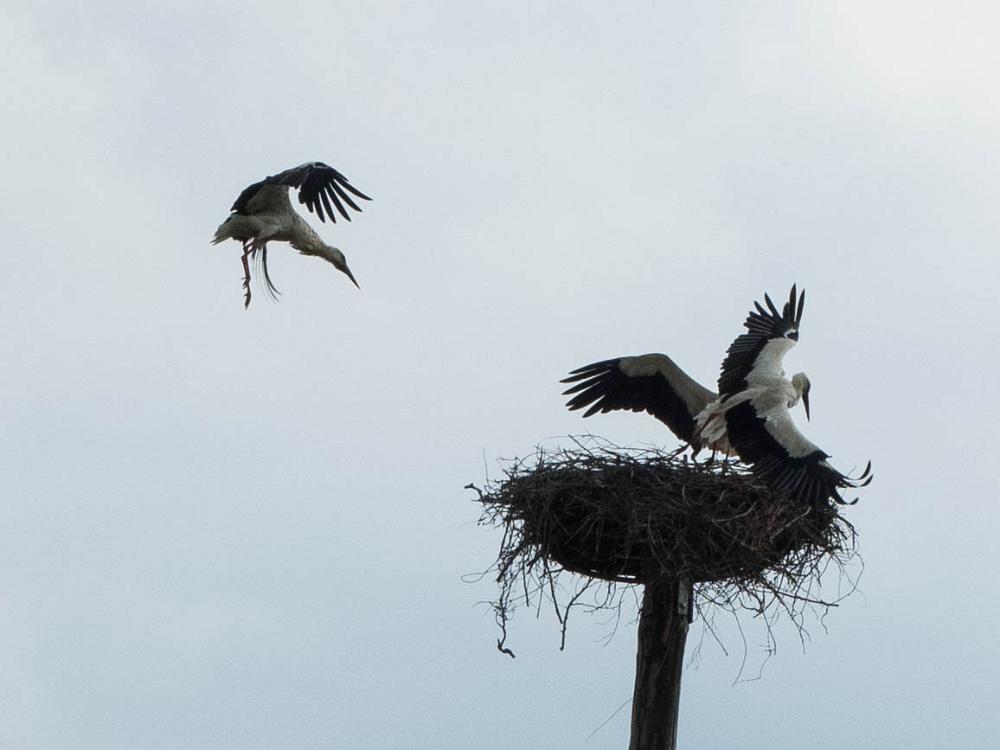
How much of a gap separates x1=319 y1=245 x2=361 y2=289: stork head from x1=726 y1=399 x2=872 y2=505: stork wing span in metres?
3.36

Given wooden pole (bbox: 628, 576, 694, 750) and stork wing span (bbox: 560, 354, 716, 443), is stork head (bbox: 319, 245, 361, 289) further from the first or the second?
wooden pole (bbox: 628, 576, 694, 750)

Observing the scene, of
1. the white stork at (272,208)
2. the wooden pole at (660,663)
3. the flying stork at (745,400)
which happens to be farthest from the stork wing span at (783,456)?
the white stork at (272,208)

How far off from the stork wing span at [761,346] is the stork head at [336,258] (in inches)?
112

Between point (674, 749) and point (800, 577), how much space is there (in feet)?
4.44

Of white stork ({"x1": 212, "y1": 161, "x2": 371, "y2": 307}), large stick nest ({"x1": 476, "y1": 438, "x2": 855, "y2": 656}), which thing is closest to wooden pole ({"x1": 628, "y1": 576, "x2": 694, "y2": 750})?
large stick nest ({"x1": 476, "y1": 438, "x2": 855, "y2": 656})

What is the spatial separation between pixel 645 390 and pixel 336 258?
2590 millimetres

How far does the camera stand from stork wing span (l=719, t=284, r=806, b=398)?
9.16m

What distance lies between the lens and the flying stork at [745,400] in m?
7.96

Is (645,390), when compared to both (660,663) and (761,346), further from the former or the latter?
(660,663)

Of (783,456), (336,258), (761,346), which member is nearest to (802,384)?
(761,346)

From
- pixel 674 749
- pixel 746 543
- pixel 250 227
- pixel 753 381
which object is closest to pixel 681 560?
pixel 746 543

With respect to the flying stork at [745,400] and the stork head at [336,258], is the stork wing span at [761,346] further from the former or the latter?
the stork head at [336,258]

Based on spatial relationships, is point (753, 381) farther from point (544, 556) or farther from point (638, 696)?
point (638, 696)

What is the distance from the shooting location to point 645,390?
9.57m
